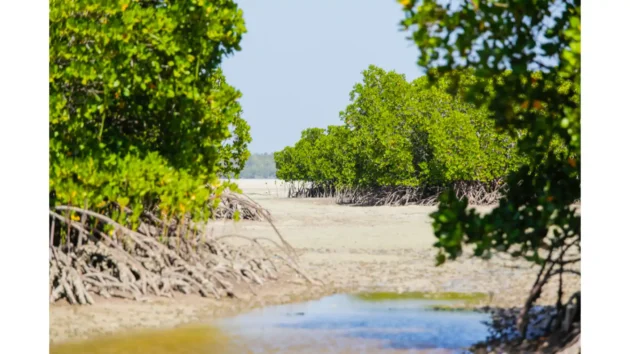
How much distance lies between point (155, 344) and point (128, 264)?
3.63 ft

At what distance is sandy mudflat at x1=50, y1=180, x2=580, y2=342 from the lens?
7191 millimetres

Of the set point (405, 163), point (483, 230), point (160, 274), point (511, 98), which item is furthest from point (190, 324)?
point (405, 163)

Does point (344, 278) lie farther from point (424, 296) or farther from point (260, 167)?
point (260, 167)

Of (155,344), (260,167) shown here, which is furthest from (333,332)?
(260,167)

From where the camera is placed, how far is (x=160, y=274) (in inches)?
309

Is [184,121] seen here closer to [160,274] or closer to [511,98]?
[160,274]

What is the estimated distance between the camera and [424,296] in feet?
28.9

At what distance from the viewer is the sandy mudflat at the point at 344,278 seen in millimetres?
7191

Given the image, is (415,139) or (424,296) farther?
(415,139)

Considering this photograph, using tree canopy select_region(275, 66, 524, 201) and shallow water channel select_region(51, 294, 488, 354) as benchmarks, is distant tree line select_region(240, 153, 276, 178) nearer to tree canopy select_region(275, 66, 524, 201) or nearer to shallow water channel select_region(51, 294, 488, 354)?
tree canopy select_region(275, 66, 524, 201)

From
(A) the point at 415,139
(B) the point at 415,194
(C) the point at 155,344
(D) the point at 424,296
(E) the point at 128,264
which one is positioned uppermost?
(A) the point at 415,139
